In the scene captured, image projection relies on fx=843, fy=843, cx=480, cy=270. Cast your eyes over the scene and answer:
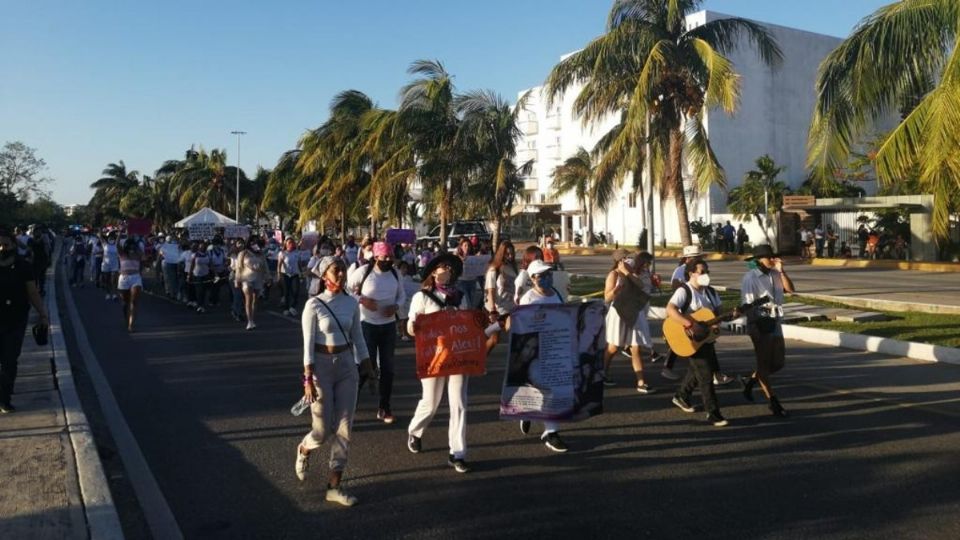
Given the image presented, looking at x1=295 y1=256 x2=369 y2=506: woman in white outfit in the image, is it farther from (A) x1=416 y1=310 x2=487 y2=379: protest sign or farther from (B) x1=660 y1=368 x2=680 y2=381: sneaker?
(B) x1=660 y1=368 x2=680 y2=381: sneaker

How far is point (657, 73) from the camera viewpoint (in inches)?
749

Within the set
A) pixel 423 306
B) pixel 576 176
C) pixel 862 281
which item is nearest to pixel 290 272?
pixel 423 306

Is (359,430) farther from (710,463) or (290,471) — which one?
(710,463)

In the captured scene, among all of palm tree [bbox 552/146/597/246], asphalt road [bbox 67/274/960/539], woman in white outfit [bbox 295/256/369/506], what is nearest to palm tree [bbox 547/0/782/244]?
asphalt road [bbox 67/274/960/539]

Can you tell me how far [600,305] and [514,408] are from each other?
116cm

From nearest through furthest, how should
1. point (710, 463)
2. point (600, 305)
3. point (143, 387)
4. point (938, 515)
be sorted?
point (938, 515) < point (710, 463) < point (600, 305) < point (143, 387)

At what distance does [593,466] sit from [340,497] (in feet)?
6.51

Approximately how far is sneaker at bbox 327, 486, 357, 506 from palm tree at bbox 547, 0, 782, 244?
1475 centimetres

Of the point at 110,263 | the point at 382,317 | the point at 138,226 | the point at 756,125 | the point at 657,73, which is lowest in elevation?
the point at 382,317

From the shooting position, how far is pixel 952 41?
12.0 m

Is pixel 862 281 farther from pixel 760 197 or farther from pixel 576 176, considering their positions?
pixel 576 176

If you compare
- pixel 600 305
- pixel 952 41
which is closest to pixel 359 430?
pixel 600 305

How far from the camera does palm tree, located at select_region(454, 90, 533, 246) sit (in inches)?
912

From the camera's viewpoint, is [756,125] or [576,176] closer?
[576,176]
